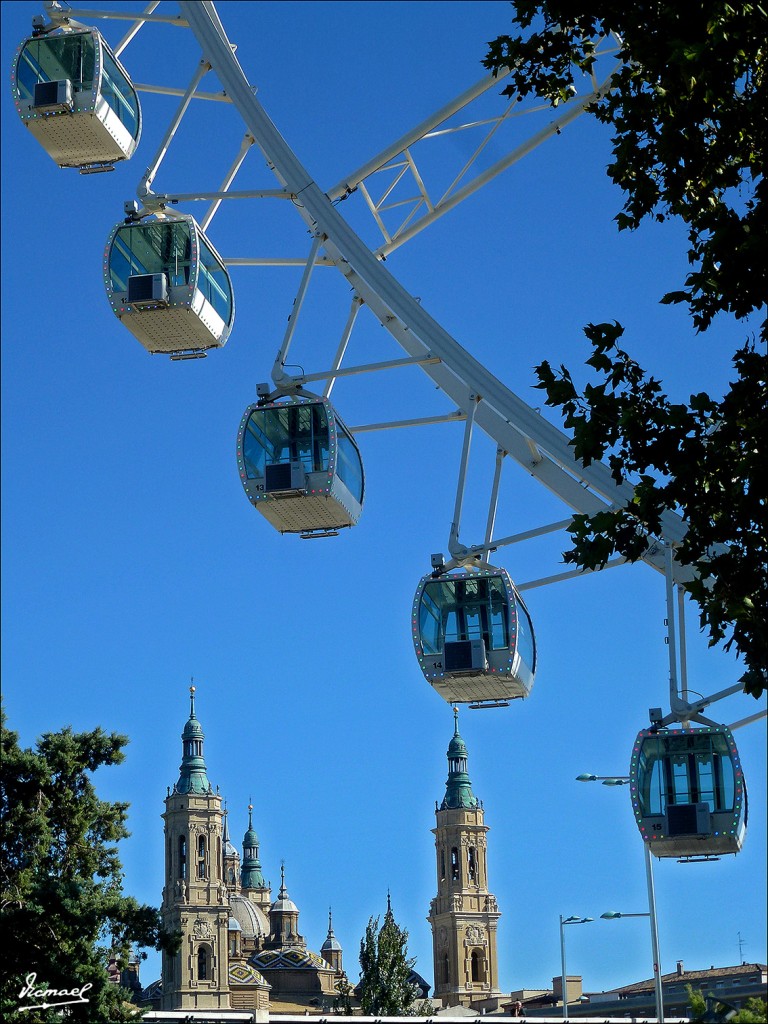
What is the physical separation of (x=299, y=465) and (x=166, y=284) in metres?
3.62

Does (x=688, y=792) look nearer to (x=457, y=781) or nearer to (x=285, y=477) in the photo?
(x=285, y=477)

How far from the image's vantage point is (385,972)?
223 feet

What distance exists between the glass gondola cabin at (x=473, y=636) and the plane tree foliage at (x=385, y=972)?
39.2 metres

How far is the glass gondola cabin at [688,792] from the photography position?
2659 centimetres

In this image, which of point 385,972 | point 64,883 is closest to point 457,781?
point 385,972

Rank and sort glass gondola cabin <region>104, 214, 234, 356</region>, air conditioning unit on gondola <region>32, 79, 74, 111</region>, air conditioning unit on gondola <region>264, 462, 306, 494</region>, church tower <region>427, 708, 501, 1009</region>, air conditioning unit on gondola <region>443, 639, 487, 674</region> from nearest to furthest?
air conditioning unit on gondola <region>443, 639, 487, 674</region> → air conditioning unit on gondola <region>264, 462, 306, 494</region> → glass gondola cabin <region>104, 214, 234, 356</region> → air conditioning unit on gondola <region>32, 79, 74, 111</region> → church tower <region>427, 708, 501, 1009</region>

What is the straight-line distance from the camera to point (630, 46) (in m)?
14.7

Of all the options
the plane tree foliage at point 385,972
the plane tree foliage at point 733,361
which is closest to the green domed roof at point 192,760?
the plane tree foliage at point 385,972

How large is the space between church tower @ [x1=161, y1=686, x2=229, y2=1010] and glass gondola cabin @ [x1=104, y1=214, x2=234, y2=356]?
4821 inches

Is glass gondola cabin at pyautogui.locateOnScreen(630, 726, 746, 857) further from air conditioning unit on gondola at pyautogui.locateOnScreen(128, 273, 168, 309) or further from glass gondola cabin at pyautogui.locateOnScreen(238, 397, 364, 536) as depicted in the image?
air conditioning unit on gondola at pyautogui.locateOnScreen(128, 273, 168, 309)

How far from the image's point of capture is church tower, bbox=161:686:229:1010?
5851 inches

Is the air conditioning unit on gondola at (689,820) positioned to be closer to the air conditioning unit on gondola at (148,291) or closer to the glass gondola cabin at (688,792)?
the glass gondola cabin at (688,792)

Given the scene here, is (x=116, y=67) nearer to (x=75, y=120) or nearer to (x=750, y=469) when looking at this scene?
(x=75, y=120)

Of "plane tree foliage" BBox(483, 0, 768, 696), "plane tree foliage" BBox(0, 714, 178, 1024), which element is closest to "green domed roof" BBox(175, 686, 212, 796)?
"plane tree foliage" BBox(0, 714, 178, 1024)
